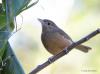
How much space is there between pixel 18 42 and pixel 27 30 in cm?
6

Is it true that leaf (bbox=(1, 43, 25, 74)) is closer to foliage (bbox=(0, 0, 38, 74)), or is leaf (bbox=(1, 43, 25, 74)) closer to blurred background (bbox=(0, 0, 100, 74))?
foliage (bbox=(0, 0, 38, 74))

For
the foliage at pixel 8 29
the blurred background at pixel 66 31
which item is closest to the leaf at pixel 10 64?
the foliage at pixel 8 29

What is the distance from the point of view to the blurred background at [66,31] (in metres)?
0.94

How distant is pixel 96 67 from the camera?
3.11 ft

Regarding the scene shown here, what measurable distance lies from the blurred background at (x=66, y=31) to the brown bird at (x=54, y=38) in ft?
0.07

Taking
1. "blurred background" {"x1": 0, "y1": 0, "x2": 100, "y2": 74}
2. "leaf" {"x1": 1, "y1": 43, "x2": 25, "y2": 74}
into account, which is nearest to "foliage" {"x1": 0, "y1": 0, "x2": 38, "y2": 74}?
"leaf" {"x1": 1, "y1": 43, "x2": 25, "y2": 74}

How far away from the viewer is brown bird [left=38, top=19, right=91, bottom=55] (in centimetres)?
97

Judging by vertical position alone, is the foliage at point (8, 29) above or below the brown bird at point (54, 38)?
above

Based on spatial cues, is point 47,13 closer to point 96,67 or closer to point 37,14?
point 37,14

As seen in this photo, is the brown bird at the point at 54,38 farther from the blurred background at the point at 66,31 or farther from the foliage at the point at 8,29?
the foliage at the point at 8,29

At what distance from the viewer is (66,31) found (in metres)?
1.05

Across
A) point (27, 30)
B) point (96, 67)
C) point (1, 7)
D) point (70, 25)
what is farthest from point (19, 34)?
point (1, 7)

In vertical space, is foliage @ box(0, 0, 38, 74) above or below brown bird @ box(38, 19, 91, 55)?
above

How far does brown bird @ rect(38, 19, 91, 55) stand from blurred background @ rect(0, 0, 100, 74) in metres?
0.02
